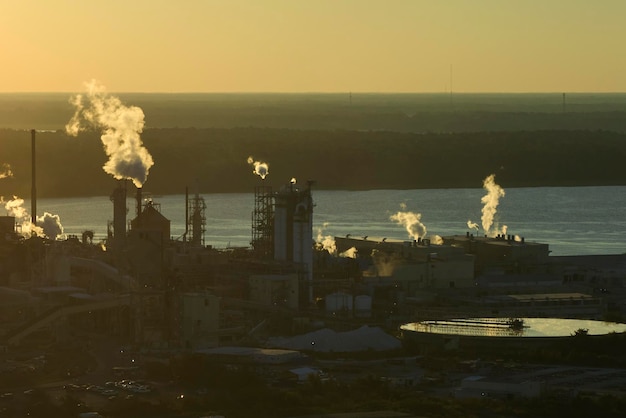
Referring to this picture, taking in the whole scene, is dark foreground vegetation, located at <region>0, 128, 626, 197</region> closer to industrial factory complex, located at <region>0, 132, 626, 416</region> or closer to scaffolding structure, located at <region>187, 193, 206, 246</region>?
scaffolding structure, located at <region>187, 193, 206, 246</region>

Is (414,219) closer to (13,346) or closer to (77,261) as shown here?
(77,261)

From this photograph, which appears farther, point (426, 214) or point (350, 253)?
point (426, 214)

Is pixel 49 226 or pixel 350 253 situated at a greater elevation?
pixel 49 226

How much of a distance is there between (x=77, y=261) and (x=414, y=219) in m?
15.5

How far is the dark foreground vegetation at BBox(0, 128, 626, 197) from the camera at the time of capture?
75938 millimetres

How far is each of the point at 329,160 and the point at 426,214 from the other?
85.9ft

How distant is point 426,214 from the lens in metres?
60.9

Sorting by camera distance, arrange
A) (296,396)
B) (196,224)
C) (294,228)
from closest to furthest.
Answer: (296,396)
(294,228)
(196,224)

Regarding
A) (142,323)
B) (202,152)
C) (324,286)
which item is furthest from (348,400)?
(202,152)

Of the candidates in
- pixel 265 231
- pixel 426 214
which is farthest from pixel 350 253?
pixel 426 214

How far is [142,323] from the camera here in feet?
102

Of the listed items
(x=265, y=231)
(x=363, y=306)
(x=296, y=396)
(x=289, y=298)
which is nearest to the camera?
(x=296, y=396)

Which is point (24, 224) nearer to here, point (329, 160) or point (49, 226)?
point (49, 226)

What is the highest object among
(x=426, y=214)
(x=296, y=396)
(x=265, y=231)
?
A: (x=426, y=214)
